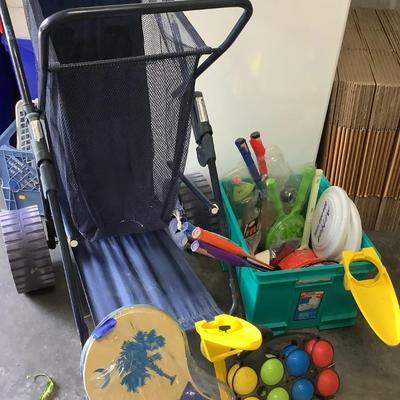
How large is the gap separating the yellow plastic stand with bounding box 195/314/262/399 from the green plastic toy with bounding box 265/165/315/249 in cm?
46

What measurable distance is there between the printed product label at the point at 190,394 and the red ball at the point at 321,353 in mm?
310

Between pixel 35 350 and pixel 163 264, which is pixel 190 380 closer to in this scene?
pixel 163 264

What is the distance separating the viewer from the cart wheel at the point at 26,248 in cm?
145

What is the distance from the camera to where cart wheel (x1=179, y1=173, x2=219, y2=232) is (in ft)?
5.35

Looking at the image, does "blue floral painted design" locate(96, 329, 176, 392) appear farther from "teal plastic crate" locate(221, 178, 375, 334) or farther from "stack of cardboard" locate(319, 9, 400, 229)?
"stack of cardboard" locate(319, 9, 400, 229)

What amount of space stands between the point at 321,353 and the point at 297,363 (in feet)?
0.23

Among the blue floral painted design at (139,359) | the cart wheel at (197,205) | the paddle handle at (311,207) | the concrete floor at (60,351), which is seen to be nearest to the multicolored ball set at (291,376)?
the concrete floor at (60,351)

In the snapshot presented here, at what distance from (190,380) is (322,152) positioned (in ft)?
3.05

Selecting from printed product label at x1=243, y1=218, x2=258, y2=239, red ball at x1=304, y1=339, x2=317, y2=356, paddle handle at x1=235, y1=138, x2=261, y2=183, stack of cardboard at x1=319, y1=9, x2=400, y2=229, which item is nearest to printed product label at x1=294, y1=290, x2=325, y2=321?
red ball at x1=304, y1=339, x2=317, y2=356

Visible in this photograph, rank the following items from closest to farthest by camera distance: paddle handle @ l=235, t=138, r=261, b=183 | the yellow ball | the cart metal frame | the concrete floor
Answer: the cart metal frame
the yellow ball
the concrete floor
paddle handle @ l=235, t=138, r=261, b=183

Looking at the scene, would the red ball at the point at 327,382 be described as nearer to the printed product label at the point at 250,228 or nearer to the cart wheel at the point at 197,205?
the printed product label at the point at 250,228

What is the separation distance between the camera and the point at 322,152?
1.77m

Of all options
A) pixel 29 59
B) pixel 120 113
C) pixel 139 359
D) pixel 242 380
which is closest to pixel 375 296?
pixel 242 380

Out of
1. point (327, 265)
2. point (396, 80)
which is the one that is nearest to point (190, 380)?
point (327, 265)
